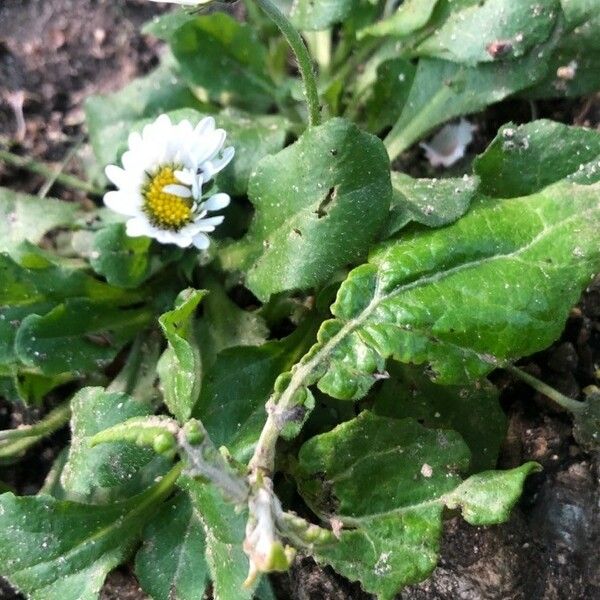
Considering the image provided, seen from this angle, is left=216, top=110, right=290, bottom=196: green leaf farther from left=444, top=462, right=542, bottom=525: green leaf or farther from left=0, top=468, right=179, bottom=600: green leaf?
left=444, top=462, right=542, bottom=525: green leaf

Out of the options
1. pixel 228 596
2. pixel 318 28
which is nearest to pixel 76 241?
pixel 318 28

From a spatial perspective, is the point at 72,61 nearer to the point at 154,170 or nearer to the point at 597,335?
the point at 154,170

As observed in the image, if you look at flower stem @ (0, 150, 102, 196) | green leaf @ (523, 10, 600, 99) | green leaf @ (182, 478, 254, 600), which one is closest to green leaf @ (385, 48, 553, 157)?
green leaf @ (523, 10, 600, 99)

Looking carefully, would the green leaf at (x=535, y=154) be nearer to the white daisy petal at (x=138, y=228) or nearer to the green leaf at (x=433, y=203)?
the green leaf at (x=433, y=203)

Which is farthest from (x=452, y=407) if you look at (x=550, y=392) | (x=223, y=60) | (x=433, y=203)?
(x=223, y=60)

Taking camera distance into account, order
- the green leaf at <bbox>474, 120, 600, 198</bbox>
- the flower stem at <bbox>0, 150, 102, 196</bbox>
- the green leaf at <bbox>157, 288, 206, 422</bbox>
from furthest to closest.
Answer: the flower stem at <bbox>0, 150, 102, 196</bbox> → the green leaf at <bbox>474, 120, 600, 198</bbox> → the green leaf at <bbox>157, 288, 206, 422</bbox>

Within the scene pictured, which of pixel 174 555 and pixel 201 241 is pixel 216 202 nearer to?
pixel 201 241

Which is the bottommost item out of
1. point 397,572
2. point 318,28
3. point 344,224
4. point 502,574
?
point 502,574
